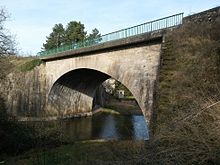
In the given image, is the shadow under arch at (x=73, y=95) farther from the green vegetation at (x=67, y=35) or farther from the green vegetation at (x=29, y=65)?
the green vegetation at (x=67, y=35)

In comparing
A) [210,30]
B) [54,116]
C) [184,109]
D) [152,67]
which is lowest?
[54,116]

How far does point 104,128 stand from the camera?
28922 mm

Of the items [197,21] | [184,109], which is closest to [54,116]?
[197,21]

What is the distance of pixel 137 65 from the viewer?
18484 mm

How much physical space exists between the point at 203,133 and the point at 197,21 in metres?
7.37

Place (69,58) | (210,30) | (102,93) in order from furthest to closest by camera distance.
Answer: (102,93) < (69,58) < (210,30)

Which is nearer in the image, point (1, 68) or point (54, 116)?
point (1, 68)

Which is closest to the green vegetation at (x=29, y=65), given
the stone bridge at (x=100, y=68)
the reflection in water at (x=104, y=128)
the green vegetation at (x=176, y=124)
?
the stone bridge at (x=100, y=68)

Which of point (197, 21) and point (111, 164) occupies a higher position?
point (197, 21)

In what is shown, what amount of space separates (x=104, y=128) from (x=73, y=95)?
30.4ft

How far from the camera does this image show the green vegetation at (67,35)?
5422 cm

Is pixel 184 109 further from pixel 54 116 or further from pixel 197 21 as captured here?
pixel 54 116

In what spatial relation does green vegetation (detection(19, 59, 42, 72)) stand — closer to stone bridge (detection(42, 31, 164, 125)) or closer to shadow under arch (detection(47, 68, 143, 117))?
stone bridge (detection(42, 31, 164, 125))

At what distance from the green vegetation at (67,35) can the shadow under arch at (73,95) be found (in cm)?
1365
